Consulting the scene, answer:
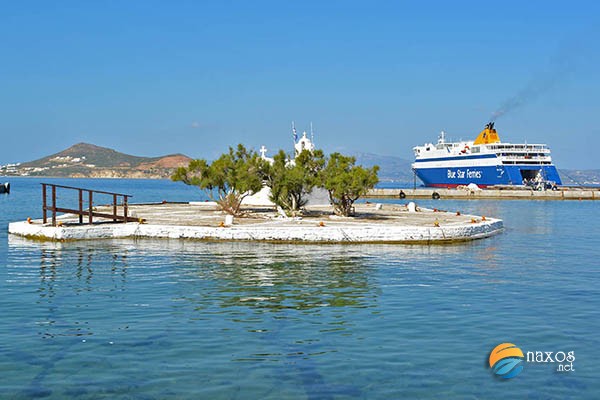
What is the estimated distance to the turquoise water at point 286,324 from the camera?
31.6ft

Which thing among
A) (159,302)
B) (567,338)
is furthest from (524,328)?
(159,302)

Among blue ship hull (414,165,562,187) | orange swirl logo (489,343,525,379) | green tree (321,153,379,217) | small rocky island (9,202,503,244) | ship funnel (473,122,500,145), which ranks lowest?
orange swirl logo (489,343,525,379)

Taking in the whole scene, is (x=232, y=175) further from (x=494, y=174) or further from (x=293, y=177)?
(x=494, y=174)

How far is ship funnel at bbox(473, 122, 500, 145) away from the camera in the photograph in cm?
11557

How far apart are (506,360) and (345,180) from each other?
23.7m

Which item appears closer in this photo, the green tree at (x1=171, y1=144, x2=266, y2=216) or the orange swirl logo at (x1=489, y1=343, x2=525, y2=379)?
the orange swirl logo at (x1=489, y1=343, x2=525, y2=379)

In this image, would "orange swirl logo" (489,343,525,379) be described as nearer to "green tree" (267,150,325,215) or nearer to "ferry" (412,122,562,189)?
"green tree" (267,150,325,215)

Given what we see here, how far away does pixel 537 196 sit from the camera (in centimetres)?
9094

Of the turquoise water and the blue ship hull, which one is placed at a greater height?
the blue ship hull

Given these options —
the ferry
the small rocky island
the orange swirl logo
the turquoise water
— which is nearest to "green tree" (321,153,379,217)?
the small rocky island

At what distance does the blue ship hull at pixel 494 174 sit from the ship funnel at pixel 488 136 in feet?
24.1

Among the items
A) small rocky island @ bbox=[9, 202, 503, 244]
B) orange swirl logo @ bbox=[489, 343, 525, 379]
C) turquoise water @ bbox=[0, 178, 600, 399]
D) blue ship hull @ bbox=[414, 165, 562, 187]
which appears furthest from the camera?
blue ship hull @ bbox=[414, 165, 562, 187]

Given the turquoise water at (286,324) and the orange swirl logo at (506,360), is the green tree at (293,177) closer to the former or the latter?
the turquoise water at (286,324)

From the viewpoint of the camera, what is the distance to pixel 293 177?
34.9 metres
